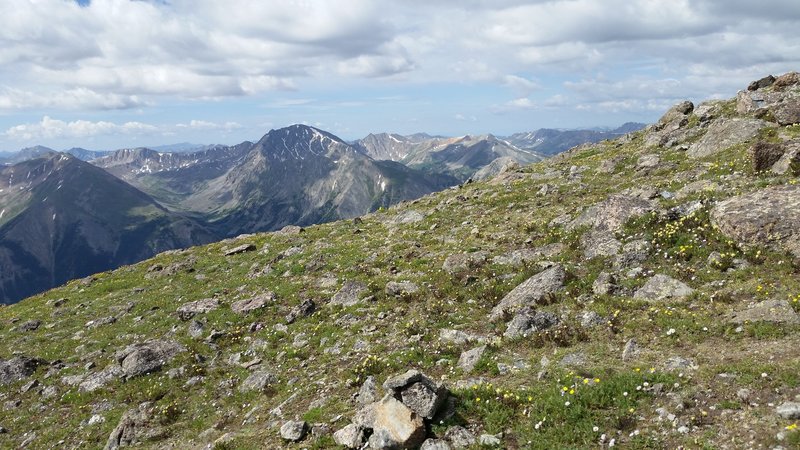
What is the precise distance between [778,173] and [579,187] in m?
12.8

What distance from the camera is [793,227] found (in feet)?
55.4

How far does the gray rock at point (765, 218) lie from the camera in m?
16.9

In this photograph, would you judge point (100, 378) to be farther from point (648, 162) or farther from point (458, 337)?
point (648, 162)

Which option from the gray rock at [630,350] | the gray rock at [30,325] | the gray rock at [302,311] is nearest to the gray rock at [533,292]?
the gray rock at [630,350]

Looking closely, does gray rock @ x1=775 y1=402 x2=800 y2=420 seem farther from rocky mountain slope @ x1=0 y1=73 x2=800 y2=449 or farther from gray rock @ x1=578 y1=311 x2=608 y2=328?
gray rock @ x1=578 y1=311 x2=608 y2=328

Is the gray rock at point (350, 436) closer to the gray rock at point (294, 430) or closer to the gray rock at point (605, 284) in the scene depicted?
the gray rock at point (294, 430)

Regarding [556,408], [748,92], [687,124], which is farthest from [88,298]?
[748,92]

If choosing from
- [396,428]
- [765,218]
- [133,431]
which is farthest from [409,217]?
[396,428]

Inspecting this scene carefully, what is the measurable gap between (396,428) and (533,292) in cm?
1037

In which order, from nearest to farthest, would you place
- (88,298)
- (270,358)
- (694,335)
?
1. (694,335)
2. (270,358)
3. (88,298)

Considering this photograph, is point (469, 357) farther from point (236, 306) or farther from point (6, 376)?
point (6, 376)

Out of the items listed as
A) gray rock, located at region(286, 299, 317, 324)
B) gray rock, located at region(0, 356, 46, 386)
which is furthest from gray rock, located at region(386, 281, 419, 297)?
gray rock, located at region(0, 356, 46, 386)

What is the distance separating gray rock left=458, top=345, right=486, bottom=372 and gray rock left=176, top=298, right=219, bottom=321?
1912 cm

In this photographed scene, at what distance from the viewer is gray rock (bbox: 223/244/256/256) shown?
145ft
